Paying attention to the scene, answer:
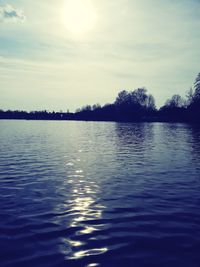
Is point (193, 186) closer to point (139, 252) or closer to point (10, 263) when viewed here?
point (139, 252)

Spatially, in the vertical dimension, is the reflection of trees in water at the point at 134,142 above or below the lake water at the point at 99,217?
above

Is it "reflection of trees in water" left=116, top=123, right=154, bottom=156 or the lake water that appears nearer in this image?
the lake water

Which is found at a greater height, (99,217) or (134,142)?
(134,142)

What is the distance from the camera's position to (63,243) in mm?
9234

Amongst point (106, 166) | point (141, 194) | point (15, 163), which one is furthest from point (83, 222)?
point (15, 163)

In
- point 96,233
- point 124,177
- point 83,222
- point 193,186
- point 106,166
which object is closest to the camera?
point 96,233

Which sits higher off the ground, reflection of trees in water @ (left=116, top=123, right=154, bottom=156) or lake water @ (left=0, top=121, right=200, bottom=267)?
reflection of trees in water @ (left=116, top=123, right=154, bottom=156)

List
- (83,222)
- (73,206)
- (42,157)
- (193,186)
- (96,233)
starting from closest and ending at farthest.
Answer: (96,233)
(83,222)
(73,206)
(193,186)
(42,157)

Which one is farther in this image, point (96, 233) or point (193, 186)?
point (193, 186)

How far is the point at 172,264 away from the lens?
8.09 m

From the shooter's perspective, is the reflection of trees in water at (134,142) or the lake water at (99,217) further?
the reflection of trees in water at (134,142)

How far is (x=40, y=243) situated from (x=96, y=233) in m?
2.11

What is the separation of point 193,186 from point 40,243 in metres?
11.6

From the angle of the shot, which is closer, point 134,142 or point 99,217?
point 99,217
